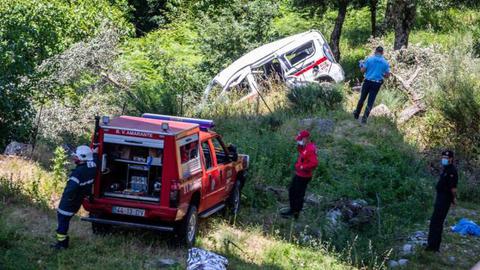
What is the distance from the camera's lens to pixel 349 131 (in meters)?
16.7

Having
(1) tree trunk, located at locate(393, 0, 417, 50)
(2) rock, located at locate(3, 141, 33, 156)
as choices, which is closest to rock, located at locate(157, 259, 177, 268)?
(2) rock, located at locate(3, 141, 33, 156)

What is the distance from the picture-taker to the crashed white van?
20.0 metres

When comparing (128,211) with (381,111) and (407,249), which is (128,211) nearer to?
(407,249)

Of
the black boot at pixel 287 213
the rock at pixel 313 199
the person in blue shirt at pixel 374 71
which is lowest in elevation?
the black boot at pixel 287 213

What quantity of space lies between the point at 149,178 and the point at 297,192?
10.6ft

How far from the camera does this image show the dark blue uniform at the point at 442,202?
1115cm

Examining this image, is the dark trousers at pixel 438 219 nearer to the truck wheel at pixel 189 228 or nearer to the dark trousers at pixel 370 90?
the truck wheel at pixel 189 228

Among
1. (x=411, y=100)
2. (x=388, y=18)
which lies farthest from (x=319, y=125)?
(x=388, y=18)

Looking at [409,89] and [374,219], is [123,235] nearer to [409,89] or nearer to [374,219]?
[374,219]

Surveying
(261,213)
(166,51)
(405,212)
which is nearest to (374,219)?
(405,212)

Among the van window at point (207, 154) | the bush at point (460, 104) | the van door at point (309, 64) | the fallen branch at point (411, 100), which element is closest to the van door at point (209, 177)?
the van window at point (207, 154)

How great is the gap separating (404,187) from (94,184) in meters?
6.67

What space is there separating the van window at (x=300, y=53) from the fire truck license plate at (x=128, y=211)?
1136 centimetres

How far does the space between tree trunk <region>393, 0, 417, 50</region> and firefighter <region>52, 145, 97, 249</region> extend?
13199 mm
